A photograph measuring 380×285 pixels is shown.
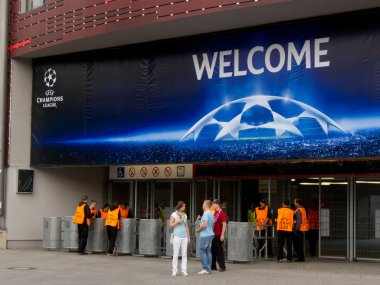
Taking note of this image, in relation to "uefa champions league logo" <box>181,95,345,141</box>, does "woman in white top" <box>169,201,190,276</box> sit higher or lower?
lower

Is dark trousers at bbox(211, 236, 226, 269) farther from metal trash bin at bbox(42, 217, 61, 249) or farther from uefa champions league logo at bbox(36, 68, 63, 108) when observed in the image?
uefa champions league logo at bbox(36, 68, 63, 108)

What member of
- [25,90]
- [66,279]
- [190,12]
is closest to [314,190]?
[190,12]

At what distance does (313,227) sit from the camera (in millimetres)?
20531

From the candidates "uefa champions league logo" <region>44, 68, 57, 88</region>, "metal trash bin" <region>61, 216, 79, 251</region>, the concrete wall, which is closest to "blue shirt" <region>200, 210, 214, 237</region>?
"metal trash bin" <region>61, 216, 79, 251</region>

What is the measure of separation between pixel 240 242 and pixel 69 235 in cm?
645

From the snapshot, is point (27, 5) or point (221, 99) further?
point (27, 5)

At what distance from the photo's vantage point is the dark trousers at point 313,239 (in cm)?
2052

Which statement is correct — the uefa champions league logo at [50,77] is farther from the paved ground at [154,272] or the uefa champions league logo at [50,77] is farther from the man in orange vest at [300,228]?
the man in orange vest at [300,228]

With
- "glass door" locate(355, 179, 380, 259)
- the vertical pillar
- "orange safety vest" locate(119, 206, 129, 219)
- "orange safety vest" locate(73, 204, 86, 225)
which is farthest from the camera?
"orange safety vest" locate(119, 206, 129, 219)

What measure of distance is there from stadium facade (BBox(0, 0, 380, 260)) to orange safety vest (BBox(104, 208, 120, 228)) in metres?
1.47

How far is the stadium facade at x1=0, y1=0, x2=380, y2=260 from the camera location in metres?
16.6

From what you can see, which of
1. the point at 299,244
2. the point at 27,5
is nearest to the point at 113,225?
the point at 299,244

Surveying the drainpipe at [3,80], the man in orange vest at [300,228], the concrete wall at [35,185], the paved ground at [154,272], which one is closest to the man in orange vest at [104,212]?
the paved ground at [154,272]

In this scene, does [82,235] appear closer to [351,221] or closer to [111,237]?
[111,237]
